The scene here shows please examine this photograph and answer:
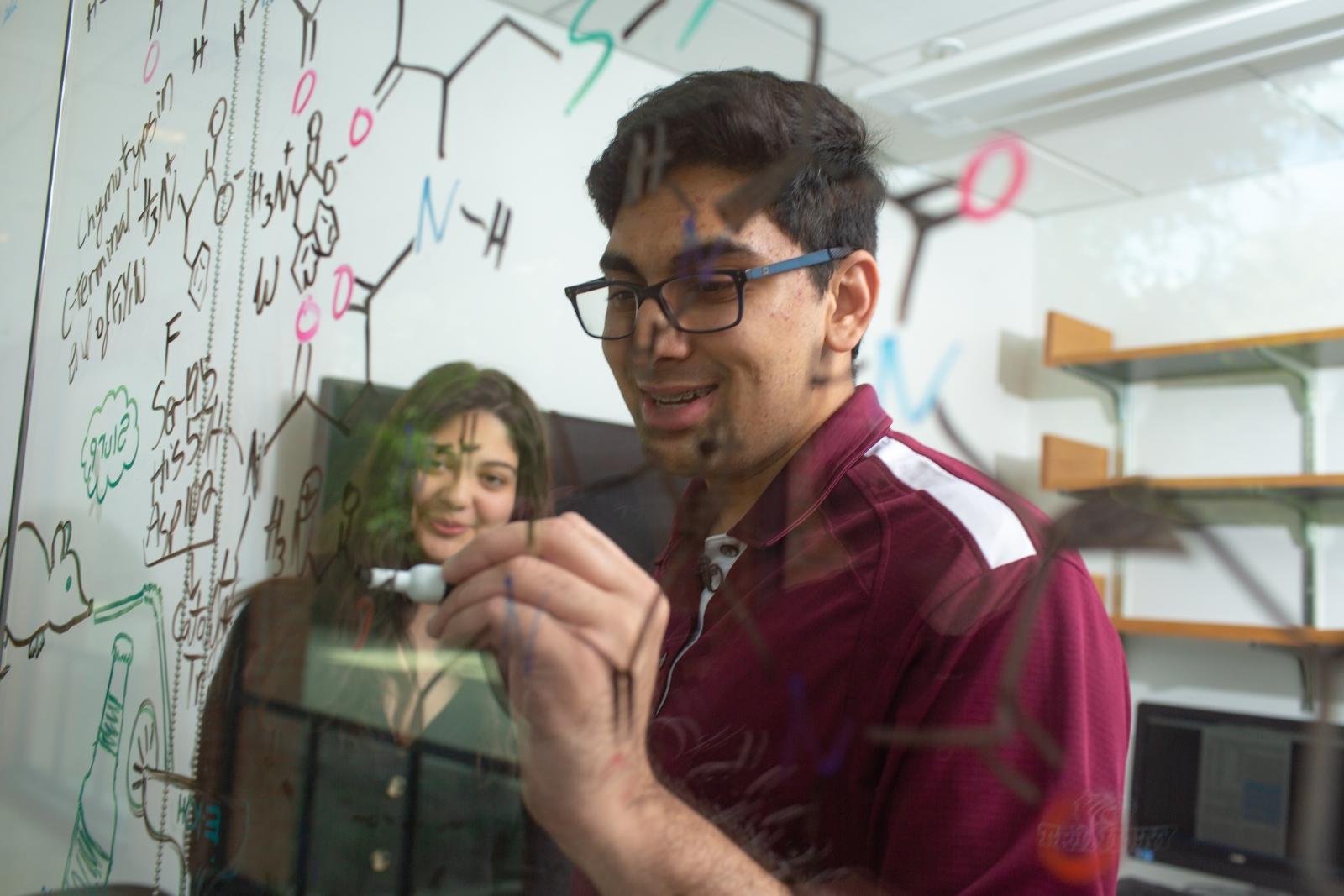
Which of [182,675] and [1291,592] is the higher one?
[1291,592]

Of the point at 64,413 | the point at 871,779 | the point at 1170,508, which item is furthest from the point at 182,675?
the point at 1170,508

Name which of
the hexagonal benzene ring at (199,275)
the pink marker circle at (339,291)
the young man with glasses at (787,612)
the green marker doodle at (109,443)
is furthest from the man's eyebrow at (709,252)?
the green marker doodle at (109,443)

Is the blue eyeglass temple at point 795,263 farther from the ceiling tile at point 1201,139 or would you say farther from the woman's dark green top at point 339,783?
the woman's dark green top at point 339,783

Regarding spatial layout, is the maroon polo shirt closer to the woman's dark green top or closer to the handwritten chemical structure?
the woman's dark green top

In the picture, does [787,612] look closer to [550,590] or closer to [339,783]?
[550,590]

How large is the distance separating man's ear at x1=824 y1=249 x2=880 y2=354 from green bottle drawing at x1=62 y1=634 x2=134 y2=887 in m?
0.56

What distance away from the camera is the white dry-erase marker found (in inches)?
17.6

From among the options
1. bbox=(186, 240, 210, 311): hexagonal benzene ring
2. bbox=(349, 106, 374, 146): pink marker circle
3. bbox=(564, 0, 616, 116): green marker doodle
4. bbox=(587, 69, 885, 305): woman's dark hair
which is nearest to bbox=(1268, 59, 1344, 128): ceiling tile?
bbox=(587, 69, 885, 305): woman's dark hair

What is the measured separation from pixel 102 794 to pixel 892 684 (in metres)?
0.61

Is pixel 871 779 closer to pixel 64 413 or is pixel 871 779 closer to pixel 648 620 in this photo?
pixel 648 620

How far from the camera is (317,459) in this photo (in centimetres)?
53

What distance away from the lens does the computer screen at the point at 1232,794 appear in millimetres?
247

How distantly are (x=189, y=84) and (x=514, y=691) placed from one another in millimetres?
491

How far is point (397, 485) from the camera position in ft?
1.64
